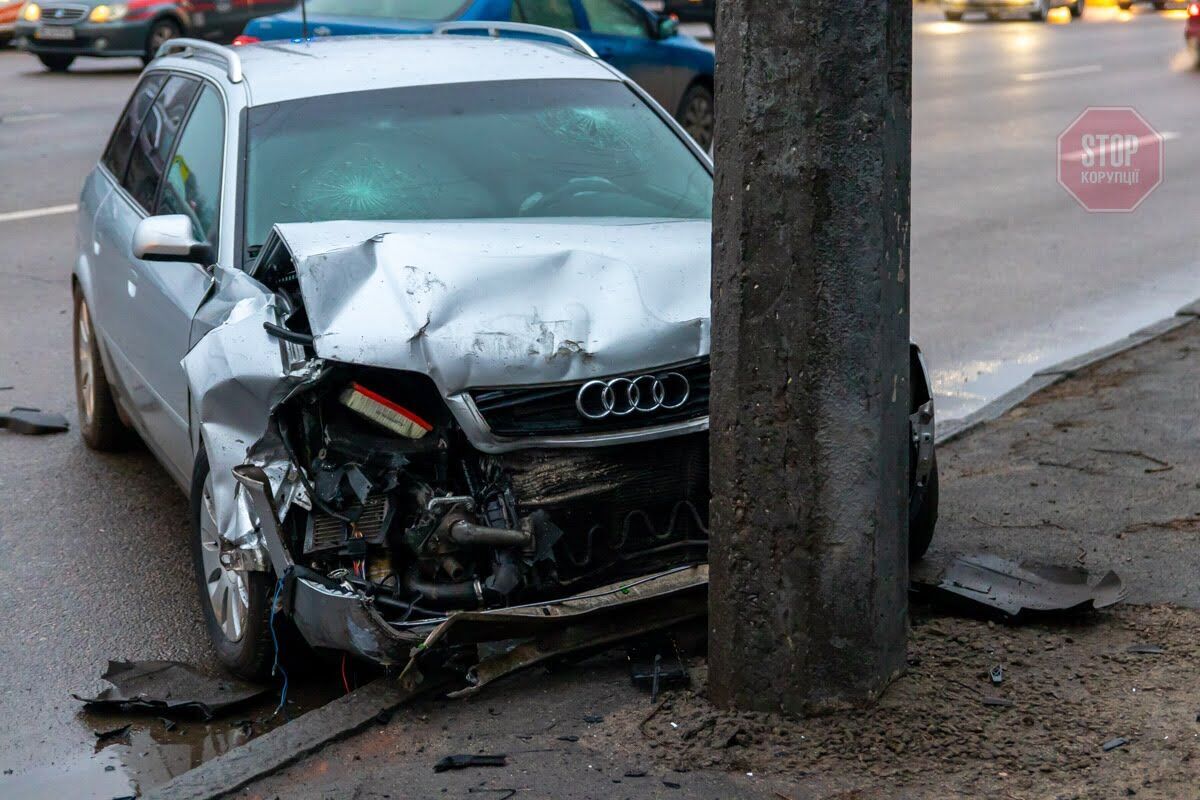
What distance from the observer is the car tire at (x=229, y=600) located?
14.2 ft

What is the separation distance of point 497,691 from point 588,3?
35.9 ft

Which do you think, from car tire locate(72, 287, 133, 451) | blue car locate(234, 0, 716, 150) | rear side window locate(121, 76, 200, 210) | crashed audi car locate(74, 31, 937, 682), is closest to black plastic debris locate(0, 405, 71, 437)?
car tire locate(72, 287, 133, 451)

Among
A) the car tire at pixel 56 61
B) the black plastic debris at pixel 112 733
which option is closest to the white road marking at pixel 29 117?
the car tire at pixel 56 61

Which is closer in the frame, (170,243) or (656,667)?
(656,667)

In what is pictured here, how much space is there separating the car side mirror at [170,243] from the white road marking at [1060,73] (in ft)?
60.6

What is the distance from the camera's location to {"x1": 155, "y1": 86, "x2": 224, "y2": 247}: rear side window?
527 centimetres

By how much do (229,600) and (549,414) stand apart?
3.88 ft

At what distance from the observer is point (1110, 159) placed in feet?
49.8

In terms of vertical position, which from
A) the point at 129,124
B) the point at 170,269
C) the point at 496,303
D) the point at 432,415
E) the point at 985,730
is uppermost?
the point at 129,124

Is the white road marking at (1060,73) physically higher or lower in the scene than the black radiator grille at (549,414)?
lower

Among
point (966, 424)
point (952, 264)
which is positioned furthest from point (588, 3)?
point (966, 424)

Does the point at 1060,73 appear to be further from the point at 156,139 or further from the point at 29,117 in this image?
the point at 156,139

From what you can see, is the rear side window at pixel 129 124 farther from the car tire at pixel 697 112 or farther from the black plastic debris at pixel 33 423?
the car tire at pixel 697 112

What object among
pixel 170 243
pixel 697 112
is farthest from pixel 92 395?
pixel 697 112
